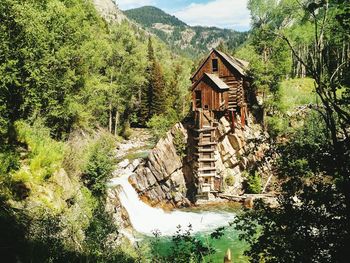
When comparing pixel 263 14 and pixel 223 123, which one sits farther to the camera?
pixel 263 14

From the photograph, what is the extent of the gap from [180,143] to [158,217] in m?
7.11

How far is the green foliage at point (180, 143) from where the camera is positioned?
31047mm

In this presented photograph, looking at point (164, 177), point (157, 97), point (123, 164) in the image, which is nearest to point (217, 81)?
point (164, 177)

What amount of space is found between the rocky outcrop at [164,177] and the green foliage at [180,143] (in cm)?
13

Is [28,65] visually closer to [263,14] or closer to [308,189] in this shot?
[308,189]

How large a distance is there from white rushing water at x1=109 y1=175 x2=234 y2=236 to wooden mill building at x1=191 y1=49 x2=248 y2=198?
11.3 feet

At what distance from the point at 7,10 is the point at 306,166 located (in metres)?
14.9

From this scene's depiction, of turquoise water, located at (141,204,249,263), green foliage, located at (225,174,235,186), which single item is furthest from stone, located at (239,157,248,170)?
turquoise water, located at (141,204,249,263)

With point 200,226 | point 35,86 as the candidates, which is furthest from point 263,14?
point 35,86

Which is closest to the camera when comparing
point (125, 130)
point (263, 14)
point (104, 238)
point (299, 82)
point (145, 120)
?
point (104, 238)

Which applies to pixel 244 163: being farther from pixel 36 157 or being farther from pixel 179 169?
pixel 36 157

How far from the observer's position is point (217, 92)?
3253 cm

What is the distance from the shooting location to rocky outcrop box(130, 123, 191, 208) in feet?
98.2

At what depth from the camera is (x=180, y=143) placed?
31.2 meters
